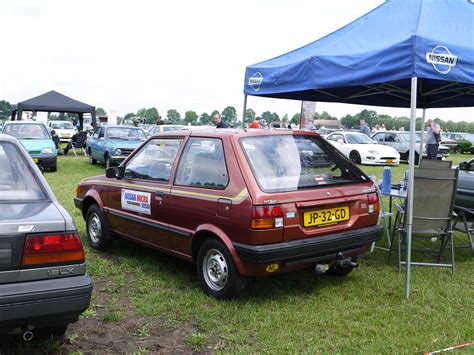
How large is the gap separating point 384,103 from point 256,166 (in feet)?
17.4

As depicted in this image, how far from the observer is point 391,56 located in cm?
449

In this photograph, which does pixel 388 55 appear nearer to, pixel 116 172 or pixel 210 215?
pixel 210 215

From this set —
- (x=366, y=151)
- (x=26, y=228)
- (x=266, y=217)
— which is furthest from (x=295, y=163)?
(x=366, y=151)

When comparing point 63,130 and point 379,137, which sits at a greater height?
point 379,137

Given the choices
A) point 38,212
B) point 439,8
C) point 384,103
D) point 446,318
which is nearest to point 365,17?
point 439,8

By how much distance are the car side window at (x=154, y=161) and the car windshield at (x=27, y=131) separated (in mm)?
10600

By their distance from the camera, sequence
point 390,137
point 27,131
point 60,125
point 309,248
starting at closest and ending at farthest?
point 309,248, point 27,131, point 390,137, point 60,125

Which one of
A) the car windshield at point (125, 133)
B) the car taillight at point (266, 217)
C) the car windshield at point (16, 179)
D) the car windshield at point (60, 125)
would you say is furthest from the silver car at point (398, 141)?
the car windshield at point (16, 179)

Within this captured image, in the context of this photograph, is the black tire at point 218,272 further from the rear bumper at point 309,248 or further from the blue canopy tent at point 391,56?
the blue canopy tent at point 391,56

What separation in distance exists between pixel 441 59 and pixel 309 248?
2.14 meters

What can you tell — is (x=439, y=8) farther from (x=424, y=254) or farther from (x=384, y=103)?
(x=384, y=103)

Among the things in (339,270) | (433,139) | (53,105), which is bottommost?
(339,270)

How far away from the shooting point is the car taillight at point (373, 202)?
4.63 meters

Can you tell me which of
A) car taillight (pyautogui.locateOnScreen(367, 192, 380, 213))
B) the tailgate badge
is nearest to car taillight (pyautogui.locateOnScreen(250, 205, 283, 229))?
car taillight (pyautogui.locateOnScreen(367, 192, 380, 213))
